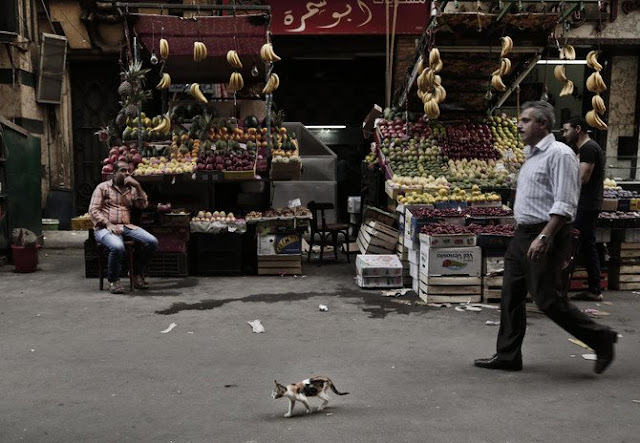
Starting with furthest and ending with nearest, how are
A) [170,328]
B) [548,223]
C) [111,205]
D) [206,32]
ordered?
[206,32], [111,205], [170,328], [548,223]

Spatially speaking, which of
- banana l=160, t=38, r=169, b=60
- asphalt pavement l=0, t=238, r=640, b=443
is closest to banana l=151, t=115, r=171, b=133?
banana l=160, t=38, r=169, b=60

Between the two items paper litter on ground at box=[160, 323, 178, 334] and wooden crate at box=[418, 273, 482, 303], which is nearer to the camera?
paper litter on ground at box=[160, 323, 178, 334]

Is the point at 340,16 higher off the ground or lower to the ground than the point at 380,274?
higher

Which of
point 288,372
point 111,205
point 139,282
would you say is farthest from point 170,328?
point 111,205

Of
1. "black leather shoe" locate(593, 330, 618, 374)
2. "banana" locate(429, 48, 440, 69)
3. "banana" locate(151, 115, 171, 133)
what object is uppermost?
"banana" locate(429, 48, 440, 69)

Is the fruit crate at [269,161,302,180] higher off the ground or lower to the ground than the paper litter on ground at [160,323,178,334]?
higher

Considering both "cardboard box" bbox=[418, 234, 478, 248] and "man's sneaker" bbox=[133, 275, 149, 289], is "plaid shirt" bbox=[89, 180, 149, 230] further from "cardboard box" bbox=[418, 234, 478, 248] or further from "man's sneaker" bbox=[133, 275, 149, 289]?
"cardboard box" bbox=[418, 234, 478, 248]

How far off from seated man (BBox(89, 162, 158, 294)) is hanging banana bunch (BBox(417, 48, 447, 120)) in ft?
15.3

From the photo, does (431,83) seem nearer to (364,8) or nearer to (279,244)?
(279,244)

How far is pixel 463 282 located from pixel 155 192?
5.39 m

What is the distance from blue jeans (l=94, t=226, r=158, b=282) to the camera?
8.09m

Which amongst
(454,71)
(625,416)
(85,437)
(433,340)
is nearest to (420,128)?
(454,71)

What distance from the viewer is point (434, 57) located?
9438mm

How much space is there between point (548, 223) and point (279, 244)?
18.1 feet
